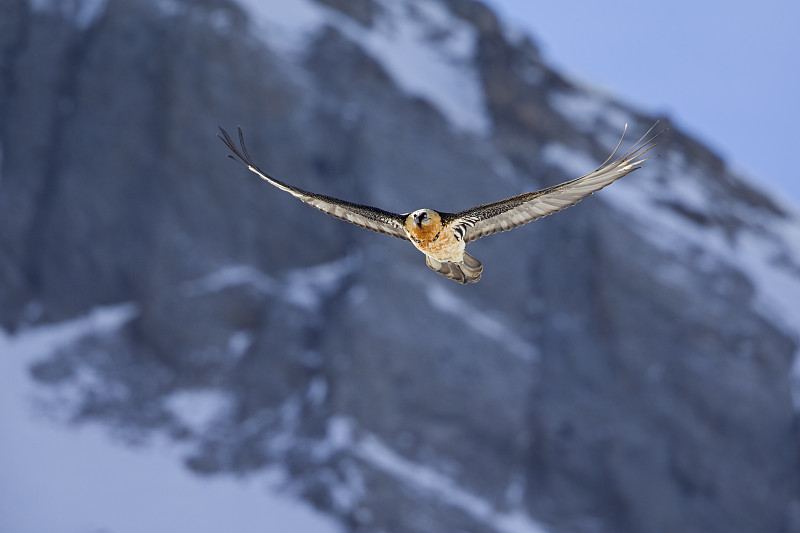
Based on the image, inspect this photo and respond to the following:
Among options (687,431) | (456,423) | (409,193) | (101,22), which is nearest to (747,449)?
(687,431)

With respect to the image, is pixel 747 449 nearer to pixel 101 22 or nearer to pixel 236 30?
pixel 236 30

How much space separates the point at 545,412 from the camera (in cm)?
4772

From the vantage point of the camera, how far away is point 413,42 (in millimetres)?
60156

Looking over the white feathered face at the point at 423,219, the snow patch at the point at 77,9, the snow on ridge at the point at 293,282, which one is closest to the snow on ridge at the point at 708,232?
the snow on ridge at the point at 293,282

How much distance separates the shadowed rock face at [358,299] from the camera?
151 feet

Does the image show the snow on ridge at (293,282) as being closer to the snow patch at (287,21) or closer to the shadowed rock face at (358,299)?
the shadowed rock face at (358,299)

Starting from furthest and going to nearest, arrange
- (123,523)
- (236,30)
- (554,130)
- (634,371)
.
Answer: (554,130)
(236,30)
(634,371)
(123,523)

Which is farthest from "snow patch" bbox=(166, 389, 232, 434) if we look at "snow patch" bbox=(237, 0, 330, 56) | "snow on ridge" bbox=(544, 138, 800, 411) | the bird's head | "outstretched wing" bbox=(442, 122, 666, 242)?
the bird's head

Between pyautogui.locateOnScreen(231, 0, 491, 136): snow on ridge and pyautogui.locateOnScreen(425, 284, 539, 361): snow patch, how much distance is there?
12.2 m

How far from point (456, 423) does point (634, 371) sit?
10.6 m

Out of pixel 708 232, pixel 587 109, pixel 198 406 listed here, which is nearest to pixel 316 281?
pixel 198 406

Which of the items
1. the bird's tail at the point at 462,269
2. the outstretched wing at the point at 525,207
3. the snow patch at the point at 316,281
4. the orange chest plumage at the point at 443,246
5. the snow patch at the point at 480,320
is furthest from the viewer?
the snow patch at the point at 316,281

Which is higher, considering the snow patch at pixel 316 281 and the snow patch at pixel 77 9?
the snow patch at pixel 77 9

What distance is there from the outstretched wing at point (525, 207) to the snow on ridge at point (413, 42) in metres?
44.1
